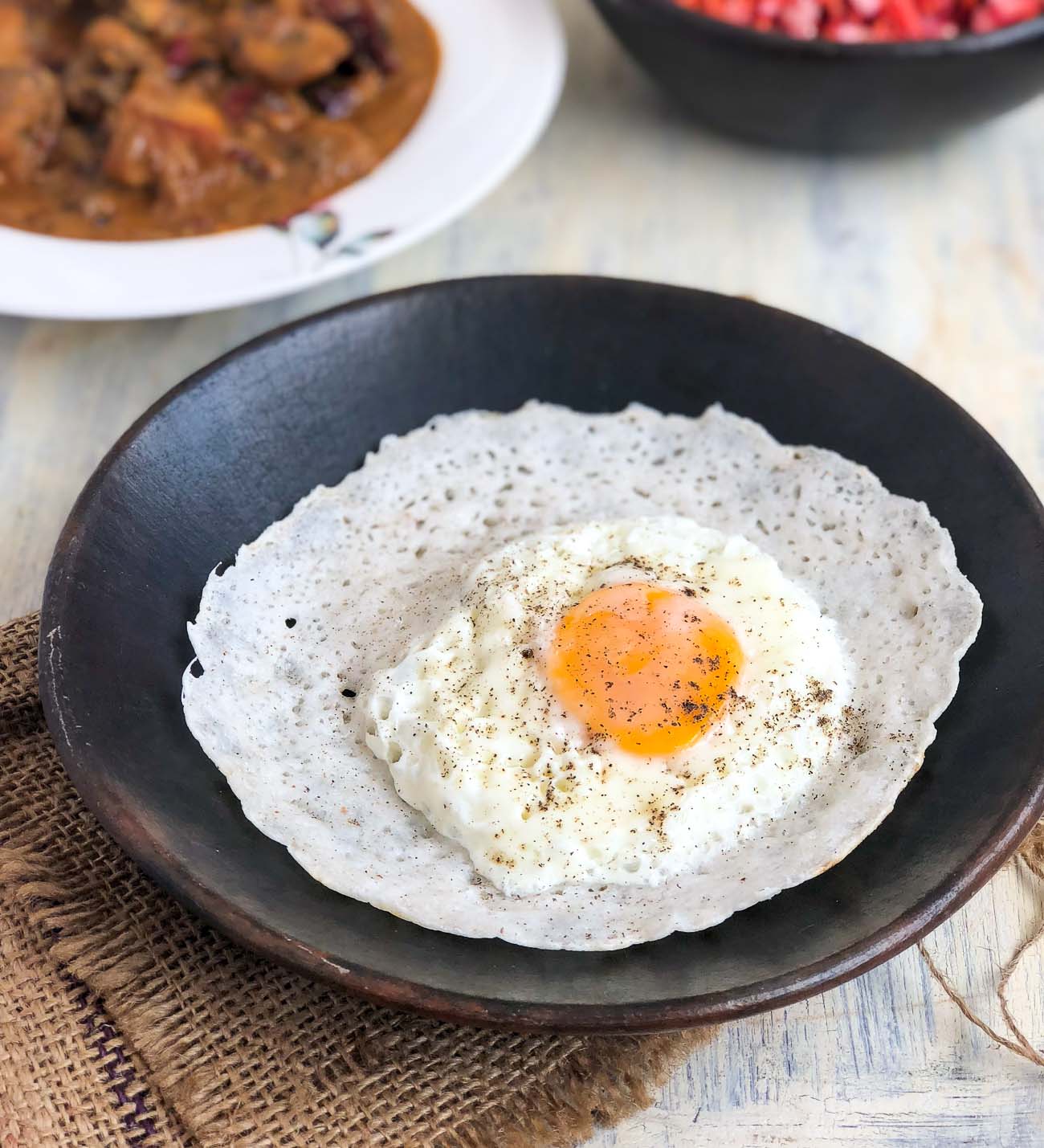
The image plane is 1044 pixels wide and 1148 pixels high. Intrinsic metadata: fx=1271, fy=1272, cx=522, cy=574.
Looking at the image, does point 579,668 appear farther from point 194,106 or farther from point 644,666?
point 194,106

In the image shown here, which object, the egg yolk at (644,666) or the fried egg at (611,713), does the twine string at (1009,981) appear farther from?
the egg yolk at (644,666)

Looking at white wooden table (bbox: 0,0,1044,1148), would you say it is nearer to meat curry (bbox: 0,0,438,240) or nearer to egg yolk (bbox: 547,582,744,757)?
meat curry (bbox: 0,0,438,240)

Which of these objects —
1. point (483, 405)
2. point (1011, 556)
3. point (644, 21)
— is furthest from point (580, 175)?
point (1011, 556)

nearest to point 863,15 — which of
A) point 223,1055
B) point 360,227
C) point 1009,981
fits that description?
point 360,227

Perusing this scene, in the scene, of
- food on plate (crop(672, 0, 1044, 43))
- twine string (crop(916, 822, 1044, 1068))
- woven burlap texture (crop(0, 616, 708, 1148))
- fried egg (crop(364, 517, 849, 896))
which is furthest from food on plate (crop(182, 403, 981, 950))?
food on plate (crop(672, 0, 1044, 43))

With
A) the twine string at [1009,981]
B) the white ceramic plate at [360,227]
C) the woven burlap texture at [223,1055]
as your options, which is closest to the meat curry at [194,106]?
the white ceramic plate at [360,227]
